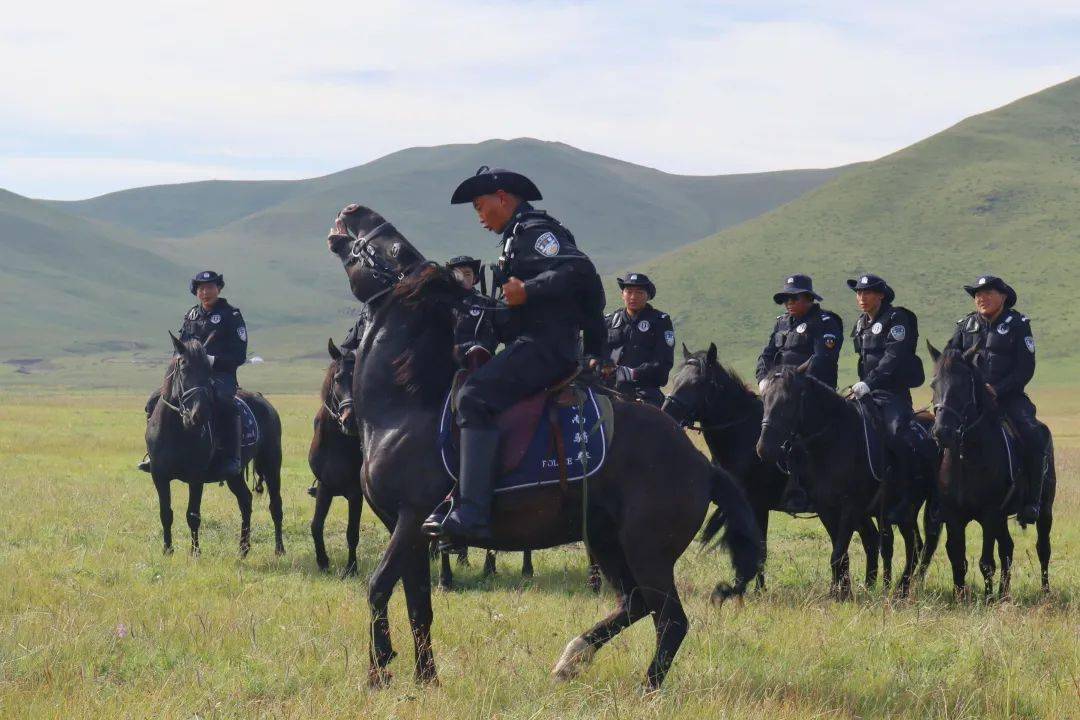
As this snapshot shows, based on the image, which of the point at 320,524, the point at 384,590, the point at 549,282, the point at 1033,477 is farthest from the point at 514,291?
the point at 1033,477

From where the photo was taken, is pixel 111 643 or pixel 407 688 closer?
pixel 407 688

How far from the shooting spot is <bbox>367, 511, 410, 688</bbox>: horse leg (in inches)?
277

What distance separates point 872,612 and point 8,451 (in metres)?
23.2

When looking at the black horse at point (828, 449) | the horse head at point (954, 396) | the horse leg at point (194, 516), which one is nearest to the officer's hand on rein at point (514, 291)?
the black horse at point (828, 449)

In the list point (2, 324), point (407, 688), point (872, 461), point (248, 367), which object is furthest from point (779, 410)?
point (2, 324)

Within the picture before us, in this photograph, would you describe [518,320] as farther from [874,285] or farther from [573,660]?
[874,285]

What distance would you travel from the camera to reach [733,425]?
40.5ft

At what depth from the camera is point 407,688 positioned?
6895mm

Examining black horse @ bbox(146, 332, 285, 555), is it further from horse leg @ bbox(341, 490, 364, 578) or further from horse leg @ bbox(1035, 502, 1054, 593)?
horse leg @ bbox(1035, 502, 1054, 593)

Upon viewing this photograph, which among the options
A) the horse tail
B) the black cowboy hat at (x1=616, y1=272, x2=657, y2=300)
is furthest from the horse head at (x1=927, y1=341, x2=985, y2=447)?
the horse tail

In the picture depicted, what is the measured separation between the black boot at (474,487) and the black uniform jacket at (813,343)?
5687 mm

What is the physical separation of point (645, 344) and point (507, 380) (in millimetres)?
6281

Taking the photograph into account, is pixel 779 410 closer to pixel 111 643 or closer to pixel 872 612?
pixel 872 612

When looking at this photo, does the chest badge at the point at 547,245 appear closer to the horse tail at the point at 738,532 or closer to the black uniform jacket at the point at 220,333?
the horse tail at the point at 738,532
